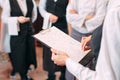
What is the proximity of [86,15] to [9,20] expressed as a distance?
0.81 m

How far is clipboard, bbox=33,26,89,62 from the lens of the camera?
1341 mm

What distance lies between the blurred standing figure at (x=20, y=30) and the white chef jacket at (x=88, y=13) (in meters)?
0.59

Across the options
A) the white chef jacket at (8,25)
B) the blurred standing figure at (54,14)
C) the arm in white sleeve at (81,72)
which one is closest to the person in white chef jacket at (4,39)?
the white chef jacket at (8,25)

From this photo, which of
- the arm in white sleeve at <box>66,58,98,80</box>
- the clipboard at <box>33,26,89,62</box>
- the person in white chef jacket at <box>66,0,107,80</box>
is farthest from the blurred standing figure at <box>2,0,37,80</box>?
the arm in white sleeve at <box>66,58,98,80</box>

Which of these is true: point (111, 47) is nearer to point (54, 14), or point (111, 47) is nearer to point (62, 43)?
point (62, 43)

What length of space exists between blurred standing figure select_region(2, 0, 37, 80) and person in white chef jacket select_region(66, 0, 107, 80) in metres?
0.56

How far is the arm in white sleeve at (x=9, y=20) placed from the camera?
7.73 feet

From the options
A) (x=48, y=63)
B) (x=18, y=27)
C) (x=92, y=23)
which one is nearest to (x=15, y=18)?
(x=18, y=27)

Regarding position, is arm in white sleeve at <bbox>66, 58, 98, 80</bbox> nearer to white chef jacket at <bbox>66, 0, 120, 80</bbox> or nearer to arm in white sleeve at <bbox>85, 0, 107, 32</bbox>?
white chef jacket at <bbox>66, 0, 120, 80</bbox>

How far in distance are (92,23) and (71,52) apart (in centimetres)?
63

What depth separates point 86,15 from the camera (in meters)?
1.99

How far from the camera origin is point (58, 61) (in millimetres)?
1180

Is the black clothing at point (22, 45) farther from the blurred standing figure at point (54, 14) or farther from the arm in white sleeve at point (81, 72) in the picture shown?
the arm in white sleeve at point (81, 72)

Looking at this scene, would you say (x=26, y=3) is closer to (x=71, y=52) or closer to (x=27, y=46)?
(x=27, y=46)
